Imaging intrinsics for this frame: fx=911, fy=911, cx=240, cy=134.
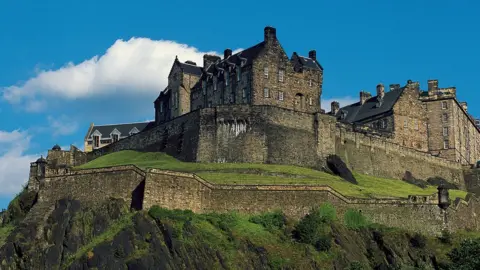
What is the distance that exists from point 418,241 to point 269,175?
15.4 metres

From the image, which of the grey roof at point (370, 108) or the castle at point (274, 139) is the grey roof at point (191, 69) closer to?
the castle at point (274, 139)

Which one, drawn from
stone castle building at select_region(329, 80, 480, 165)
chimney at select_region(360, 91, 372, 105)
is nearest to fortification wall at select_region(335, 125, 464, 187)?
stone castle building at select_region(329, 80, 480, 165)

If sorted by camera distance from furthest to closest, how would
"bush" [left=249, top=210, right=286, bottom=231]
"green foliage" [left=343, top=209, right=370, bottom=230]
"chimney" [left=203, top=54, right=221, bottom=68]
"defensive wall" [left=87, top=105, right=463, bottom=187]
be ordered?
"chimney" [left=203, top=54, right=221, bottom=68], "defensive wall" [left=87, top=105, right=463, bottom=187], "green foliage" [left=343, top=209, right=370, bottom=230], "bush" [left=249, top=210, right=286, bottom=231]

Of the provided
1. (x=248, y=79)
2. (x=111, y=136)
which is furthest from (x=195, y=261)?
(x=111, y=136)

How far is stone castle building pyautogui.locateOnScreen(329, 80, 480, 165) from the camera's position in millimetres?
104625

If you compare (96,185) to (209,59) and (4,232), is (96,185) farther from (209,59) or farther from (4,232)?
(209,59)

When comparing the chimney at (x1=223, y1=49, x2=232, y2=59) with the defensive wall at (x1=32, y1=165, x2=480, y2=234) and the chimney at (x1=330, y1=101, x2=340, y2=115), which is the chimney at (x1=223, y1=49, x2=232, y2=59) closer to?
the chimney at (x1=330, y1=101, x2=340, y2=115)

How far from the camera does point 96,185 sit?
7206 centimetres

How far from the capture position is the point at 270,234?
68.4m

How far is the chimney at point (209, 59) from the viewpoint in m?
102

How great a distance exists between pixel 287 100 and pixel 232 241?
1139 inches

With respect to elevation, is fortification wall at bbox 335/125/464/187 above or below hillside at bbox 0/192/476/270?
above

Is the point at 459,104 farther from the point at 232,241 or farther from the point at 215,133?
the point at 232,241

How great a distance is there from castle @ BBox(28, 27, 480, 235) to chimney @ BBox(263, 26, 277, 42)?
4.7 inches
